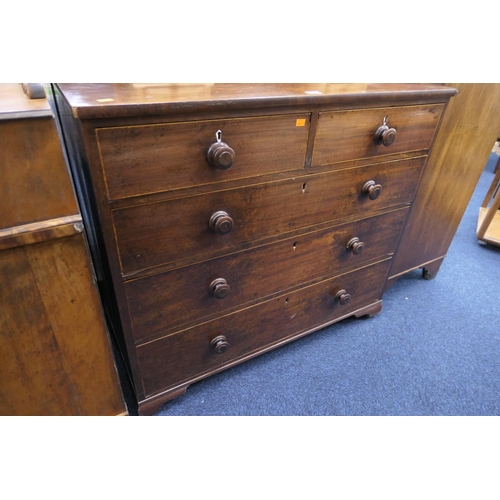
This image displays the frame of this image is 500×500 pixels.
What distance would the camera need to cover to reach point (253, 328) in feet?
3.78

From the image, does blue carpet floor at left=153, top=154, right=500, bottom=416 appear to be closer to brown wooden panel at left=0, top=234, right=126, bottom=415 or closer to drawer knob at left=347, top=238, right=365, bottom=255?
brown wooden panel at left=0, top=234, right=126, bottom=415

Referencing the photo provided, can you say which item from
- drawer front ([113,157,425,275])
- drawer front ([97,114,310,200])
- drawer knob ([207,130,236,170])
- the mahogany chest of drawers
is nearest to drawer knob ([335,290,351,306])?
the mahogany chest of drawers

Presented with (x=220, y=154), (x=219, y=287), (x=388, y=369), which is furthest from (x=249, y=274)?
(x=388, y=369)

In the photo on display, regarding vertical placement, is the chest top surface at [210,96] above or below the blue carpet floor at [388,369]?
above

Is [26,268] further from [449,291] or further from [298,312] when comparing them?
[449,291]

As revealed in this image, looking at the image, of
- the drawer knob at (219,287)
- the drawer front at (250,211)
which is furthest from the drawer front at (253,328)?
the drawer front at (250,211)

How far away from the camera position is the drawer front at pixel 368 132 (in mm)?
901

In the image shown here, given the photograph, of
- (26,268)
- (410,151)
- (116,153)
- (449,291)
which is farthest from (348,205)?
(449,291)

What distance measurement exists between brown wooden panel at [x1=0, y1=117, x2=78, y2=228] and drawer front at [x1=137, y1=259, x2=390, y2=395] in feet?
1.50

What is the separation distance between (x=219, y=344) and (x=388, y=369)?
0.69m

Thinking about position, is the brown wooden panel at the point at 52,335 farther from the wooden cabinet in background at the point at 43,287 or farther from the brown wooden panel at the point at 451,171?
the brown wooden panel at the point at 451,171

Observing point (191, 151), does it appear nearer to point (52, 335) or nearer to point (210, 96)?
point (210, 96)

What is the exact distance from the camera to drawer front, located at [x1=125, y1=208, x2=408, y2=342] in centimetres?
88

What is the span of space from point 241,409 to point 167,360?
1.03 feet
